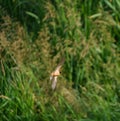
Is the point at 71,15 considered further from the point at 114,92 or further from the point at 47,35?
the point at 114,92

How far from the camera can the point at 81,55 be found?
4.26 meters

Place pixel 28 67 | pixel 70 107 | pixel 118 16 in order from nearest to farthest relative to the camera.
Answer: pixel 70 107 → pixel 28 67 → pixel 118 16

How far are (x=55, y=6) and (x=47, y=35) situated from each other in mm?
320

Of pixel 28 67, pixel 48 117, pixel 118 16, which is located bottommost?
pixel 48 117

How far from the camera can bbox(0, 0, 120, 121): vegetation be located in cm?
402

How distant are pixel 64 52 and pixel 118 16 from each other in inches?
23.0

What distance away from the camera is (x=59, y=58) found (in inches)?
172

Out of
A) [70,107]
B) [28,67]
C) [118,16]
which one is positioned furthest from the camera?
[118,16]

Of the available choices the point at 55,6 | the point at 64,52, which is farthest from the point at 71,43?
the point at 55,6

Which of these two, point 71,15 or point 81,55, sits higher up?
point 71,15

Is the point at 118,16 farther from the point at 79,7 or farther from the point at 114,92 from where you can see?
the point at 114,92

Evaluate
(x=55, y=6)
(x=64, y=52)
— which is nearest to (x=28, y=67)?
(x=64, y=52)

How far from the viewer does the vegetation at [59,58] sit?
13.2 ft

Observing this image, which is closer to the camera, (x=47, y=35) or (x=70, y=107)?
(x=70, y=107)
